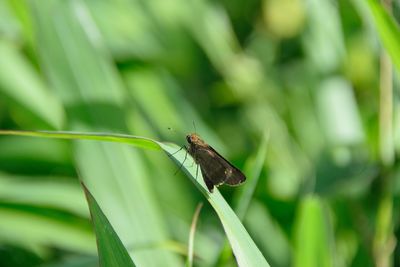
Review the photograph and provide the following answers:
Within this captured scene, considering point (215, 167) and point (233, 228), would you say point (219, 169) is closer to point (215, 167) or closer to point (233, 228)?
point (215, 167)

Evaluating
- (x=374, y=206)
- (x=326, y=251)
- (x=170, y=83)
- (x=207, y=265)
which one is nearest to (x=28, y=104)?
(x=170, y=83)

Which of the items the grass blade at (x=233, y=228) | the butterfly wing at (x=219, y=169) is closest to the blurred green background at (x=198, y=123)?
the butterfly wing at (x=219, y=169)

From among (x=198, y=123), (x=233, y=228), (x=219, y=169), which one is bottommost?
(x=233, y=228)

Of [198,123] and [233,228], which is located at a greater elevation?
[198,123]

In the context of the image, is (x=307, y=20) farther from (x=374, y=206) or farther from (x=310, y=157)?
(x=374, y=206)

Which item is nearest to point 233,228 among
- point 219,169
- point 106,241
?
point 106,241

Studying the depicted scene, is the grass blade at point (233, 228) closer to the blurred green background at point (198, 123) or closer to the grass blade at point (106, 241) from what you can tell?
the grass blade at point (106, 241)

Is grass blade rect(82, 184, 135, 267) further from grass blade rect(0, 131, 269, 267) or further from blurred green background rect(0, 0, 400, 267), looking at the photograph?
blurred green background rect(0, 0, 400, 267)
